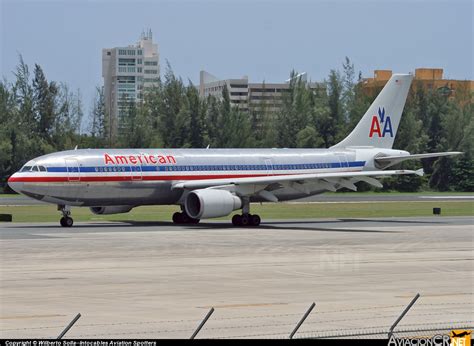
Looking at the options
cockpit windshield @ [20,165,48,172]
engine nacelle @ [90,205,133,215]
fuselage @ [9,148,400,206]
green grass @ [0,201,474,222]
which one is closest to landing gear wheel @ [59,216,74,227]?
fuselage @ [9,148,400,206]

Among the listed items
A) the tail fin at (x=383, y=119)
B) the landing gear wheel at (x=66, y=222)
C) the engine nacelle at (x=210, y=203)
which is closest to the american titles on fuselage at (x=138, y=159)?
the engine nacelle at (x=210, y=203)

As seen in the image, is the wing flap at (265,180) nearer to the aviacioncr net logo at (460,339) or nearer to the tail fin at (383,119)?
the tail fin at (383,119)

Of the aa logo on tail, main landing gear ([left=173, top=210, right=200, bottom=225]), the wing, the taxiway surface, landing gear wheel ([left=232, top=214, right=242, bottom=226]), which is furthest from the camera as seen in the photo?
the aa logo on tail

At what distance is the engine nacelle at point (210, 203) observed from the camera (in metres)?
54.4

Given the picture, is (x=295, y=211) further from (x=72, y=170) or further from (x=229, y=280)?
(x=229, y=280)

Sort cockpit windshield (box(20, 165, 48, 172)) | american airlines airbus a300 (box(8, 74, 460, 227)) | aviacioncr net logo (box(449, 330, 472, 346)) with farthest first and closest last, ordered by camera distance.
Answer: american airlines airbus a300 (box(8, 74, 460, 227))
cockpit windshield (box(20, 165, 48, 172))
aviacioncr net logo (box(449, 330, 472, 346))

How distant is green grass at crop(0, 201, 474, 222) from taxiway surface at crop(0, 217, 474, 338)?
13.1 metres

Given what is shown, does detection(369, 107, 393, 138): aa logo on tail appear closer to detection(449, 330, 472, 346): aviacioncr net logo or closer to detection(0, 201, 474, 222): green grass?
detection(0, 201, 474, 222): green grass

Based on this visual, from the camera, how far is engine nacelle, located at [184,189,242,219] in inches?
2141

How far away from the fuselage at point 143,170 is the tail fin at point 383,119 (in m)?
3.09

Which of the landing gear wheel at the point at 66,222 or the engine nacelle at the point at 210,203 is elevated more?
the engine nacelle at the point at 210,203

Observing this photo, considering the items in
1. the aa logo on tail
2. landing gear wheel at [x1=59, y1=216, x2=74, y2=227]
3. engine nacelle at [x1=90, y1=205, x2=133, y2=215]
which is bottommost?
landing gear wheel at [x1=59, y1=216, x2=74, y2=227]

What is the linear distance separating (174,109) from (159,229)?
8495 centimetres

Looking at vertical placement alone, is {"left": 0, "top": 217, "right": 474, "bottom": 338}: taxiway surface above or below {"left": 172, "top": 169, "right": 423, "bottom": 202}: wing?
below
